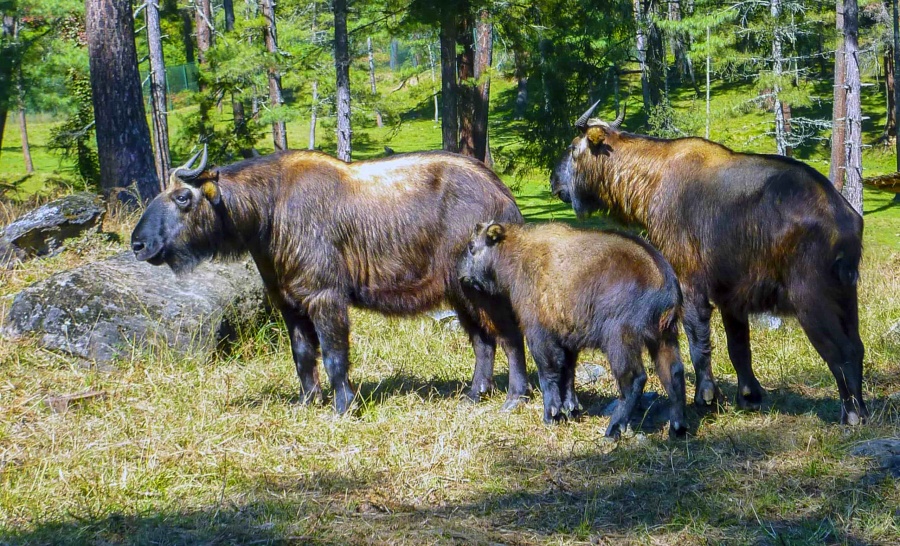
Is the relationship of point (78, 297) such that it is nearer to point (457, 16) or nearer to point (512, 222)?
point (512, 222)

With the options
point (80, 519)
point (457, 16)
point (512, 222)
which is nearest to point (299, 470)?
point (80, 519)

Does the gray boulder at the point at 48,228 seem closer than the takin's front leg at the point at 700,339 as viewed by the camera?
No

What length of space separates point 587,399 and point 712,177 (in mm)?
2127

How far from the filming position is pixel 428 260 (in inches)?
309

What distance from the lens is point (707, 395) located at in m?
7.29

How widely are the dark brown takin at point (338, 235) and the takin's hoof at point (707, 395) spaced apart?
144cm

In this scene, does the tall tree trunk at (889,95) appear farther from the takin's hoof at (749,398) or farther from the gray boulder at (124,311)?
the gray boulder at (124,311)

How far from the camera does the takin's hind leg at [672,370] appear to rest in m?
6.54

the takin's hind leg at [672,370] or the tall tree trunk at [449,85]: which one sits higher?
the tall tree trunk at [449,85]

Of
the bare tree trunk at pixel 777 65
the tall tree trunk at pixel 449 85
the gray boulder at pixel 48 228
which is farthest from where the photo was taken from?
the bare tree trunk at pixel 777 65

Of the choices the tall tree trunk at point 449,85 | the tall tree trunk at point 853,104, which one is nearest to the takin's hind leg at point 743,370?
the tall tree trunk at point 449,85

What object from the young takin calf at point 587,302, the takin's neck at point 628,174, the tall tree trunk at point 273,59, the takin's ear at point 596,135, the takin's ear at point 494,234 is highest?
the tall tree trunk at point 273,59

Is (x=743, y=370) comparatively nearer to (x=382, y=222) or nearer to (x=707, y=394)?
(x=707, y=394)

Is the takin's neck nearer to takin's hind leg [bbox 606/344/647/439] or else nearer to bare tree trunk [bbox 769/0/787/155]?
takin's hind leg [bbox 606/344/647/439]
